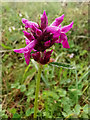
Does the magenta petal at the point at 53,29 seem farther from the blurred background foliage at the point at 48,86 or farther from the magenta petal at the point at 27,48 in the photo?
the blurred background foliage at the point at 48,86

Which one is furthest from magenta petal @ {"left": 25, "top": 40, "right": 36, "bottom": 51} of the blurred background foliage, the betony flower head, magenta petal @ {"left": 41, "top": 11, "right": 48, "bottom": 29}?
the blurred background foliage

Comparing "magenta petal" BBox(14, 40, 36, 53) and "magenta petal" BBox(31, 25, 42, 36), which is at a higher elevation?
"magenta petal" BBox(31, 25, 42, 36)

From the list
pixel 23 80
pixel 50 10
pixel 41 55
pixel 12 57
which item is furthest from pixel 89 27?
pixel 41 55

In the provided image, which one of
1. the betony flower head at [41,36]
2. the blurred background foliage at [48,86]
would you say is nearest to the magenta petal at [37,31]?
the betony flower head at [41,36]

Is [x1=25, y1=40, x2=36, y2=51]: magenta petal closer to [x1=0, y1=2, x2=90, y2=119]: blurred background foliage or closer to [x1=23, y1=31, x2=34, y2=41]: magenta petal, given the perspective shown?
[x1=23, y1=31, x2=34, y2=41]: magenta petal

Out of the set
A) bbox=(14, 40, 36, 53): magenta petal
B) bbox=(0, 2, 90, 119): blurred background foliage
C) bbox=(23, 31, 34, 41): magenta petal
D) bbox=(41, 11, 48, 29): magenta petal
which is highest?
bbox=(41, 11, 48, 29): magenta petal

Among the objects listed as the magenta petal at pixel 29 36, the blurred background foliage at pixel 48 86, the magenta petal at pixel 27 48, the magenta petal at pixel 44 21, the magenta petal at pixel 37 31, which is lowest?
the blurred background foliage at pixel 48 86

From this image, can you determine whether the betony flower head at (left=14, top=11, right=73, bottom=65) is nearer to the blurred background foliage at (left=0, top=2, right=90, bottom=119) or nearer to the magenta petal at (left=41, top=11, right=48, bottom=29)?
the magenta petal at (left=41, top=11, right=48, bottom=29)

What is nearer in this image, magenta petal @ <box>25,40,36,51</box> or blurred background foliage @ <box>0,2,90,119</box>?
magenta petal @ <box>25,40,36,51</box>

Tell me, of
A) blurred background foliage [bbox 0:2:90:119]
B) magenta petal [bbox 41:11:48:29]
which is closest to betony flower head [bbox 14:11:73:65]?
magenta petal [bbox 41:11:48:29]

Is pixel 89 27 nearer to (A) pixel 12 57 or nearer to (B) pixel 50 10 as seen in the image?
(B) pixel 50 10

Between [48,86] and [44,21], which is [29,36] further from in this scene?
[48,86]

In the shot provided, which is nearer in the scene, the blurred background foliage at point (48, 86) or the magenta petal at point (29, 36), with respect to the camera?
the magenta petal at point (29, 36)
